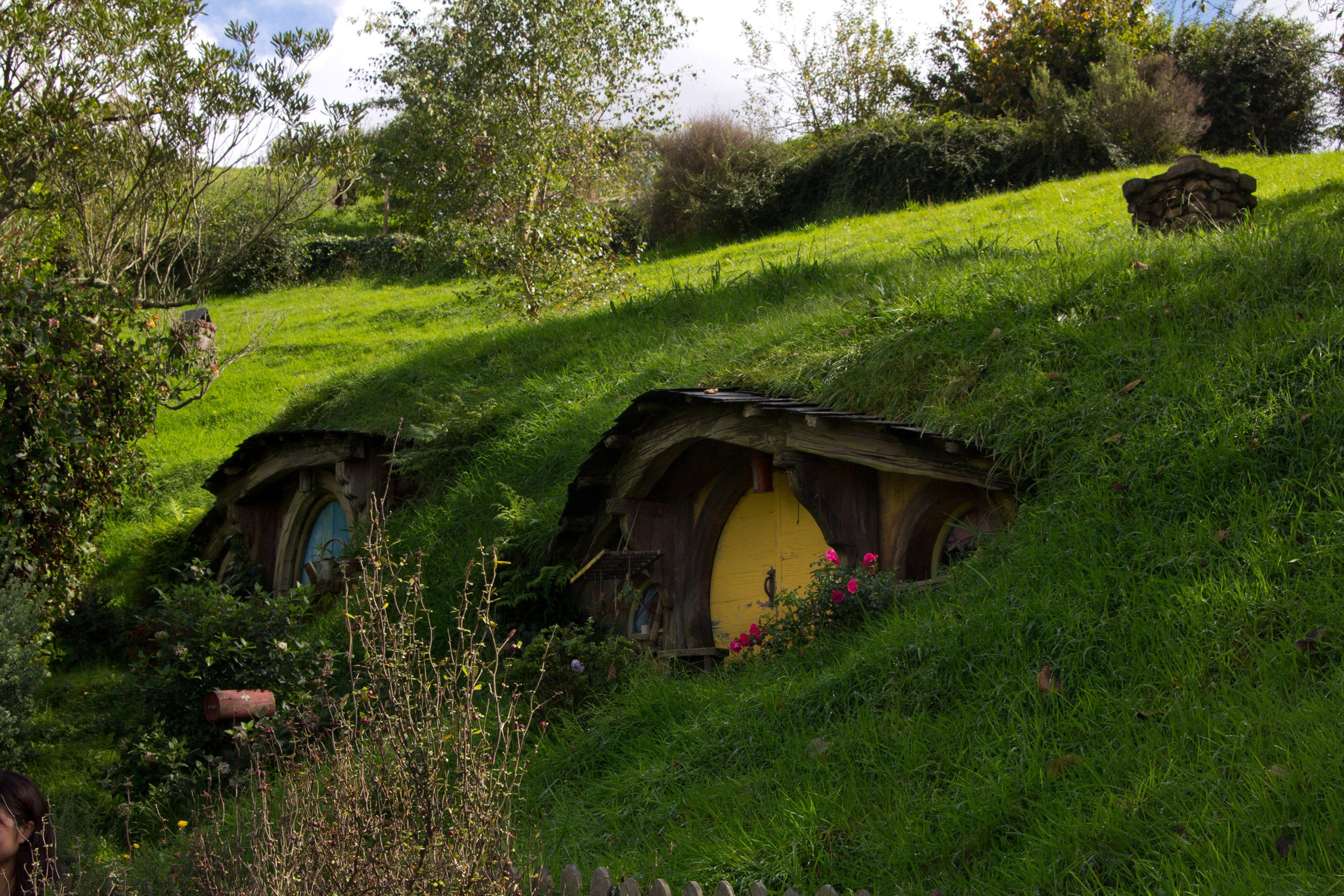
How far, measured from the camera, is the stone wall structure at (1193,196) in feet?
32.7

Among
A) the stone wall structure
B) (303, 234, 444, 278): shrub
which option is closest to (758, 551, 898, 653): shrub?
the stone wall structure

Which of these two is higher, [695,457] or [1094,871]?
[695,457]

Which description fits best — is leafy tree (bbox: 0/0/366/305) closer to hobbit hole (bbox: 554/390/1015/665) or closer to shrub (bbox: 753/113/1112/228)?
hobbit hole (bbox: 554/390/1015/665)

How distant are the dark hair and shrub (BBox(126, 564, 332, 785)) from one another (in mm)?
3095

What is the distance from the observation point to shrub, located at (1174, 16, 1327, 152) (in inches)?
1041

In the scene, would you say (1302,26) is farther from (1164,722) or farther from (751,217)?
(1164,722)

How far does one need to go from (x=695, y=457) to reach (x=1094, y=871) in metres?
4.83

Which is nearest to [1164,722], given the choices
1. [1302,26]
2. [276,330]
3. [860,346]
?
[860,346]

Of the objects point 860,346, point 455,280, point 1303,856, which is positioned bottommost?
point 1303,856

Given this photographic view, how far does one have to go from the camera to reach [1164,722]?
13.0 ft

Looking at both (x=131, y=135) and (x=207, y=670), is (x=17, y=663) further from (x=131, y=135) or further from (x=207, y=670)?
(x=131, y=135)

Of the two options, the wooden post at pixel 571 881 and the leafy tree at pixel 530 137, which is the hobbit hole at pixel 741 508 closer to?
the wooden post at pixel 571 881

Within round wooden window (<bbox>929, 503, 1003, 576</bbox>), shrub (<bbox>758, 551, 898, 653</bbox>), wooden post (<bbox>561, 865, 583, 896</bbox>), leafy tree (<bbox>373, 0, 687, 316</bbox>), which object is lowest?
wooden post (<bbox>561, 865, 583, 896</bbox>)

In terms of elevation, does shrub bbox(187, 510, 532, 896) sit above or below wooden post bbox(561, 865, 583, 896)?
above
